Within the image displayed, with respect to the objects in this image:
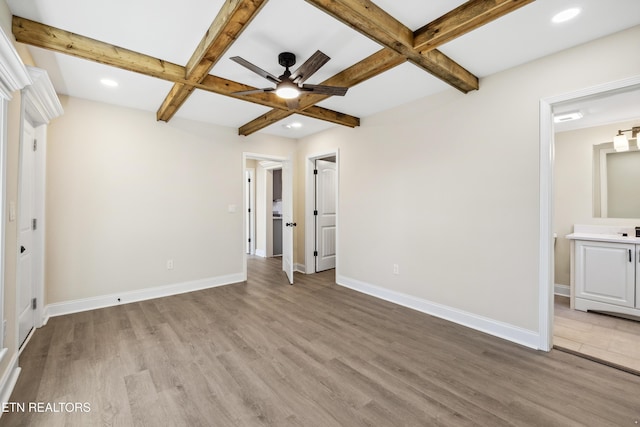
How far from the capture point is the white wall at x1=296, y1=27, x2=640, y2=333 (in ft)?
8.17

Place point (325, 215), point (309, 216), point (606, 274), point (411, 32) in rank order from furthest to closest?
point (325, 215) < point (309, 216) < point (606, 274) < point (411, 32)

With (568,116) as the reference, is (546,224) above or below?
below

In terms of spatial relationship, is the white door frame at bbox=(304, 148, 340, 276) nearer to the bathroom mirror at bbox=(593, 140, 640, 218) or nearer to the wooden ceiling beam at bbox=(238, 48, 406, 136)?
the wooden ceiling beam at bbox=(238, 48, 406, 136)

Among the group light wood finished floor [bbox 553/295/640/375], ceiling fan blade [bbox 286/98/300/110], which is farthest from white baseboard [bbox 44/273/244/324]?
light wood finished floor [bbox 553/295/640/375]

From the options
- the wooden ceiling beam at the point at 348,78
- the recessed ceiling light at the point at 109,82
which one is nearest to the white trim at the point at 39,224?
the recessed ceiling light at the point at 109,82

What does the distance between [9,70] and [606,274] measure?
220 inches

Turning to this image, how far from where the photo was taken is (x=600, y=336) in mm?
2699

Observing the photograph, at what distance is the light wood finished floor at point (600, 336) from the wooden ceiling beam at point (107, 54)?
3.93m

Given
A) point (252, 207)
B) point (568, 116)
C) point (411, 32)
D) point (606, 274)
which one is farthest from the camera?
point (252, 207)

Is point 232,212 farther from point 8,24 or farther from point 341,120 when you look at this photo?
point 8,24

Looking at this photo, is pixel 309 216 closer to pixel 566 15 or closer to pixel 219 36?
pixel 219 36

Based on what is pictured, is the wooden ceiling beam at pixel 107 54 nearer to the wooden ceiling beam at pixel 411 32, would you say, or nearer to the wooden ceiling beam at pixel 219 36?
the wooden ceiling beam at pixel 219 36

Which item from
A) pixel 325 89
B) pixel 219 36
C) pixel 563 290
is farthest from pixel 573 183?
pixel 219 36

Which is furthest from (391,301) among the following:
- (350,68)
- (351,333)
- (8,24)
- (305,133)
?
(8,24)
